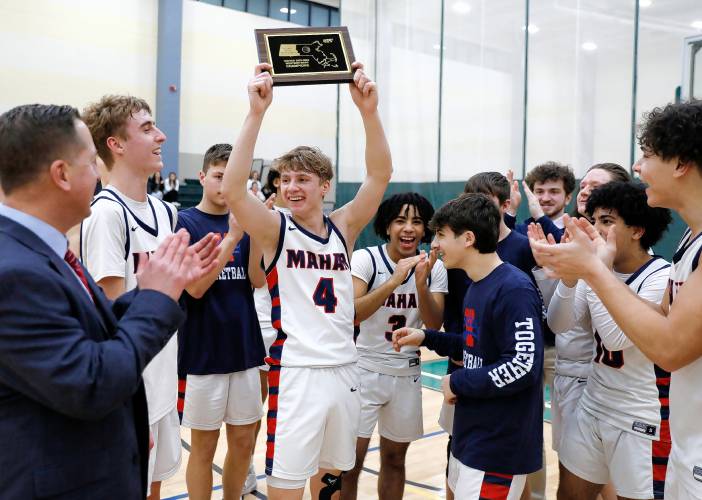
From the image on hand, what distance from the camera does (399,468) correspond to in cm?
363

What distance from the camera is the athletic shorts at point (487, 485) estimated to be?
257 cm

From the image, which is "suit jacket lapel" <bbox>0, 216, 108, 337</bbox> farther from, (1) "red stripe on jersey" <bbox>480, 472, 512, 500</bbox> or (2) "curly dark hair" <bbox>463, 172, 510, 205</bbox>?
(2) "curly dark hair" <bbox>463, 172, 510, 205</bbox>

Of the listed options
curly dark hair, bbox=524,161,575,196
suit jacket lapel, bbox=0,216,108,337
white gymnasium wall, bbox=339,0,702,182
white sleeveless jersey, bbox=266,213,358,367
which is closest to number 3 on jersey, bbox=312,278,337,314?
white sleeveless jersey, bbox=266,213,358,367

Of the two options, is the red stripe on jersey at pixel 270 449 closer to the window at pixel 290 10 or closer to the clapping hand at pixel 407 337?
the clapping hand at pixel 407 337

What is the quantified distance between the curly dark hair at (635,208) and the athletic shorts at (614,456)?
0.87 m

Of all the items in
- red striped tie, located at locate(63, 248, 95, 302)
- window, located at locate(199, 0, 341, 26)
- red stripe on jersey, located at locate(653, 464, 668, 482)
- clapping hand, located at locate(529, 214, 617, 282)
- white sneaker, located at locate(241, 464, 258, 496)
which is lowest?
white sneaker, located at locate(241, 464, 258, 496)

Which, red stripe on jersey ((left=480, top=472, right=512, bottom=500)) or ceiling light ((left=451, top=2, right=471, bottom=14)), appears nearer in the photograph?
red stripe on jersey ((left=480, top=472, right=512, bottom=500))

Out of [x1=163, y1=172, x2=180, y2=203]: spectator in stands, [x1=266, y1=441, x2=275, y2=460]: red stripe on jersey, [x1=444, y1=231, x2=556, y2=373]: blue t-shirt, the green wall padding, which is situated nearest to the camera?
[x1=266, y1=441, x2=275, y2=460]: red stripe on jersey

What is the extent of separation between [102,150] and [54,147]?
4.82 ft

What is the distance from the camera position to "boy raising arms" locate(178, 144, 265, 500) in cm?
359

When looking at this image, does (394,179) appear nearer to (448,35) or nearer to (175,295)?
(448,35)

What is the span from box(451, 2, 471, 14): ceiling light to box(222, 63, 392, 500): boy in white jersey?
10.3m

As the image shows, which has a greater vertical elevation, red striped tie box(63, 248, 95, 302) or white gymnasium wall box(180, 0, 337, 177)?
white gymnasium wall box(180, 0, 337, 177)

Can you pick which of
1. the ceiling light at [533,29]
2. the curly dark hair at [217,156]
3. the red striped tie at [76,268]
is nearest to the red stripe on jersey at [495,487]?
the red striped tie at [76,268]
